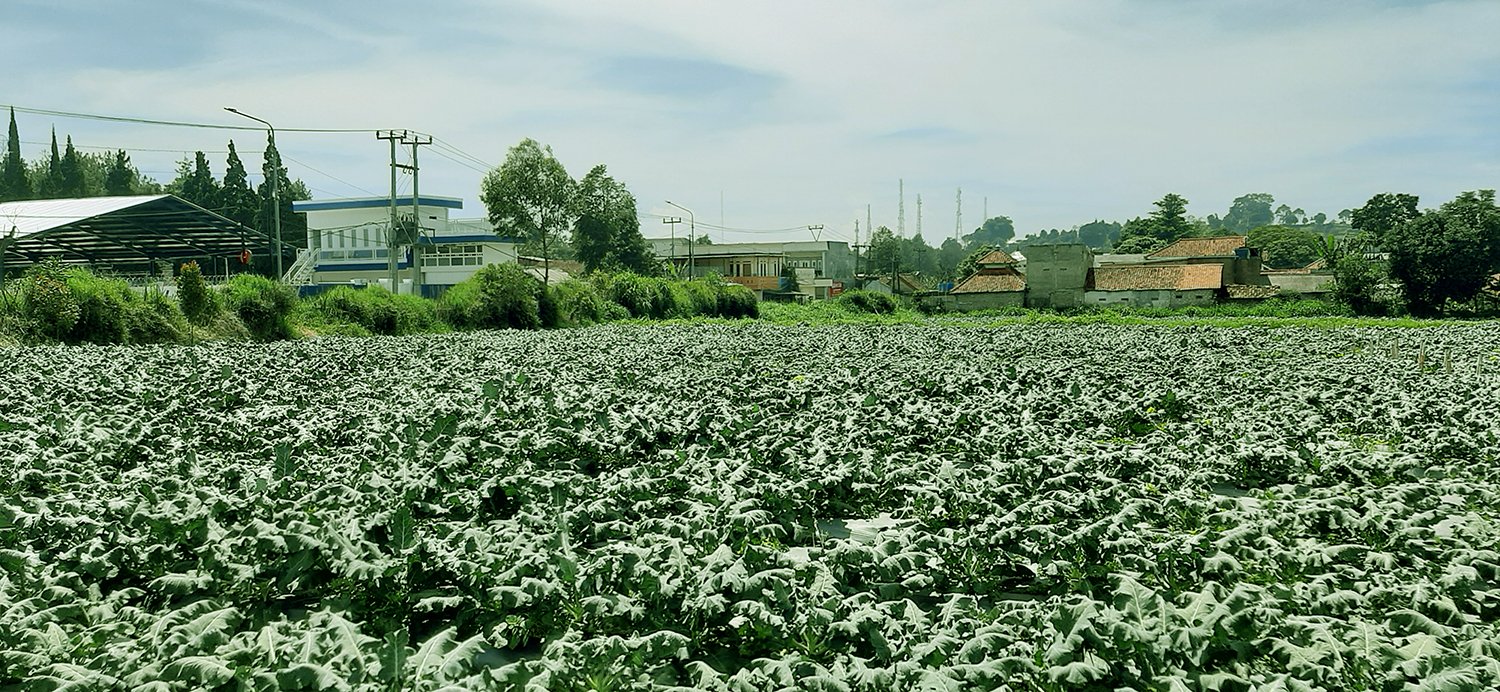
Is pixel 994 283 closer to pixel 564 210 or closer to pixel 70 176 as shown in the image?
pixel 564 210

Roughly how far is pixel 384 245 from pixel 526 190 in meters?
18.8

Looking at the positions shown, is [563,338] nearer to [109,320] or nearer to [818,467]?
[109,320]

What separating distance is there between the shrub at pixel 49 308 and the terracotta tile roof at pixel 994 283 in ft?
209

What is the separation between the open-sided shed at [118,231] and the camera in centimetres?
4534

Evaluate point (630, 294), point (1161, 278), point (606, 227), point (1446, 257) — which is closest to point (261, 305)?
point (630, 294)

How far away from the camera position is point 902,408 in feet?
45.7

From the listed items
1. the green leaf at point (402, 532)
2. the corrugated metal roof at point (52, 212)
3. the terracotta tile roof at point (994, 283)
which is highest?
the corrugated metal roof at point (52, 212)

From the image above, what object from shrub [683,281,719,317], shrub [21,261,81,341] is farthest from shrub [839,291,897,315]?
shrub [21,261,81,341]

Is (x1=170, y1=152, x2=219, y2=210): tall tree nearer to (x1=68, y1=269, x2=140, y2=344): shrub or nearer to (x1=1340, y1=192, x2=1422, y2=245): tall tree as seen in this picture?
(x1=68, y1=269, x2=140, y2=344): shrub

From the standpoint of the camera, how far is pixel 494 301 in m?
45.7

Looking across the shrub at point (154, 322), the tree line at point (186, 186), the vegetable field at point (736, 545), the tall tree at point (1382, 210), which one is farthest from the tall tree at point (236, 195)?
the tall tree at point (1382, 210)

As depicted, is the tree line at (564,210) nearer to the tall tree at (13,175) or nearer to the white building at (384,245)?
the white building at (384,245)

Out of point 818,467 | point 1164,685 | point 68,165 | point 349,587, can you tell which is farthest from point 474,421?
point 68,165

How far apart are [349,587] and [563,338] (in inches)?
1125
